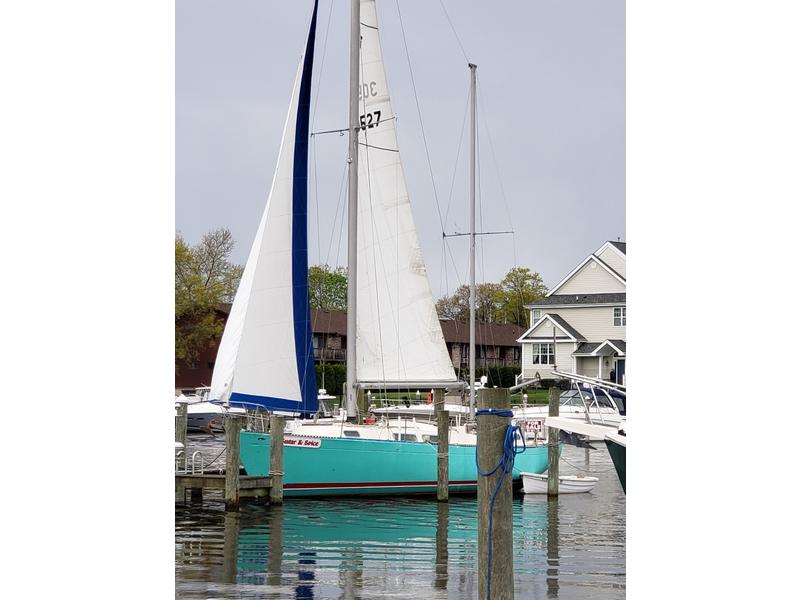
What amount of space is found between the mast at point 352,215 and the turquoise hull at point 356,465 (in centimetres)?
90

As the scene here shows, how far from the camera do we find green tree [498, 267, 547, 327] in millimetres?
68312

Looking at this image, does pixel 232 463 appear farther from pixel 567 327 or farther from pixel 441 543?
pixel 567 327

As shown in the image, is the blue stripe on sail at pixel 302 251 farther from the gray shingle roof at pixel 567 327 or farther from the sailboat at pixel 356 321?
the gray shingle roof at pixel 567 327

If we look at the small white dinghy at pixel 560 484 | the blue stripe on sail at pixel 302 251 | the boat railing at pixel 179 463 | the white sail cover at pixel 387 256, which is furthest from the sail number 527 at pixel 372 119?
the small white dinghy at pixel 560 484

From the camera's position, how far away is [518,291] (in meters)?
68.8

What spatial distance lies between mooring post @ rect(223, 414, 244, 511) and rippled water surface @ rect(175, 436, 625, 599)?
0.95ft

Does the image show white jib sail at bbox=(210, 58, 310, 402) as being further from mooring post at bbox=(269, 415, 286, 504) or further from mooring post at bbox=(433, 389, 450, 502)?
mooring post at bbox=(433, 389, 450, 502)

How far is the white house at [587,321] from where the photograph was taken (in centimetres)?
4806

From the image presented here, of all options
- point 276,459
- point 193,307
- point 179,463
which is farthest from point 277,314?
point 193,307
